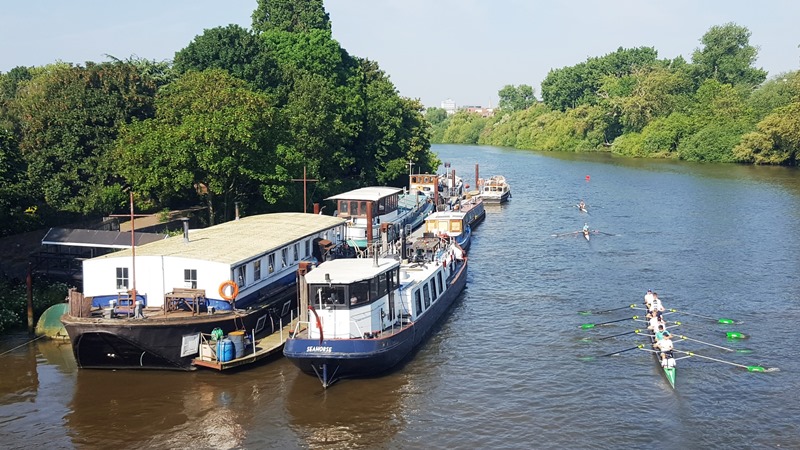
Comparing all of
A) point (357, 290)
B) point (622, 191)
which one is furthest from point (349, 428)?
point (622, 191)

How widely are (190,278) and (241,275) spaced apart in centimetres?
230

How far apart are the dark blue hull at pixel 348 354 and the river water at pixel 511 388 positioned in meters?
0.65

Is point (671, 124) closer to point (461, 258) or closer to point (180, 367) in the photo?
point (461, 258)

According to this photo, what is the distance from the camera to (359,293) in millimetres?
32375

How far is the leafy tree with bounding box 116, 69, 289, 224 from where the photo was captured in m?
51.0

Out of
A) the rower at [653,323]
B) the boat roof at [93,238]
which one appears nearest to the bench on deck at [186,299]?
the boat roof at [93,238]

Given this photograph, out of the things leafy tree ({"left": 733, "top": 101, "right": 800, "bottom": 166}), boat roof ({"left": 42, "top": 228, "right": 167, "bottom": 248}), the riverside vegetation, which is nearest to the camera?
boat roof ({"left": 42, "top": 228, "right": 167, "bottom": 248})

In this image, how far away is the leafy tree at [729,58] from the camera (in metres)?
173

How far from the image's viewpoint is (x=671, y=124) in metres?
153

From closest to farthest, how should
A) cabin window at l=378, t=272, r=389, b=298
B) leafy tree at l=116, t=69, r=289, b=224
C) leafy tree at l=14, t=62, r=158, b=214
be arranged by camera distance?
cabin window at l=378, t=272, r=389, b=298
leafy tree at l=116, t=69, r=289, b=224
leafy tree at l=14, t=62, r=158, b=214

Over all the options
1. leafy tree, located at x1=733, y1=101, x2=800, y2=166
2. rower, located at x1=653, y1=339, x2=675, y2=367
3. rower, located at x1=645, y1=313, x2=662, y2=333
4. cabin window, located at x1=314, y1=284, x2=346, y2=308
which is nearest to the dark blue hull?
cabin window, located at x1=314, y1=284, x2=346, y2=308

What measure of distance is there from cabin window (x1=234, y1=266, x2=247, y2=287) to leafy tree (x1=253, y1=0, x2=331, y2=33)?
307 ft

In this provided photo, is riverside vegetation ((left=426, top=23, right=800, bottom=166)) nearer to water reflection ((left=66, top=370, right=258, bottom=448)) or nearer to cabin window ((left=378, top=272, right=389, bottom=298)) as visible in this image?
cabin window ((left=378, top=272, right=389, bottom=298))

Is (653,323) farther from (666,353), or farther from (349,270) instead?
(349,270)
